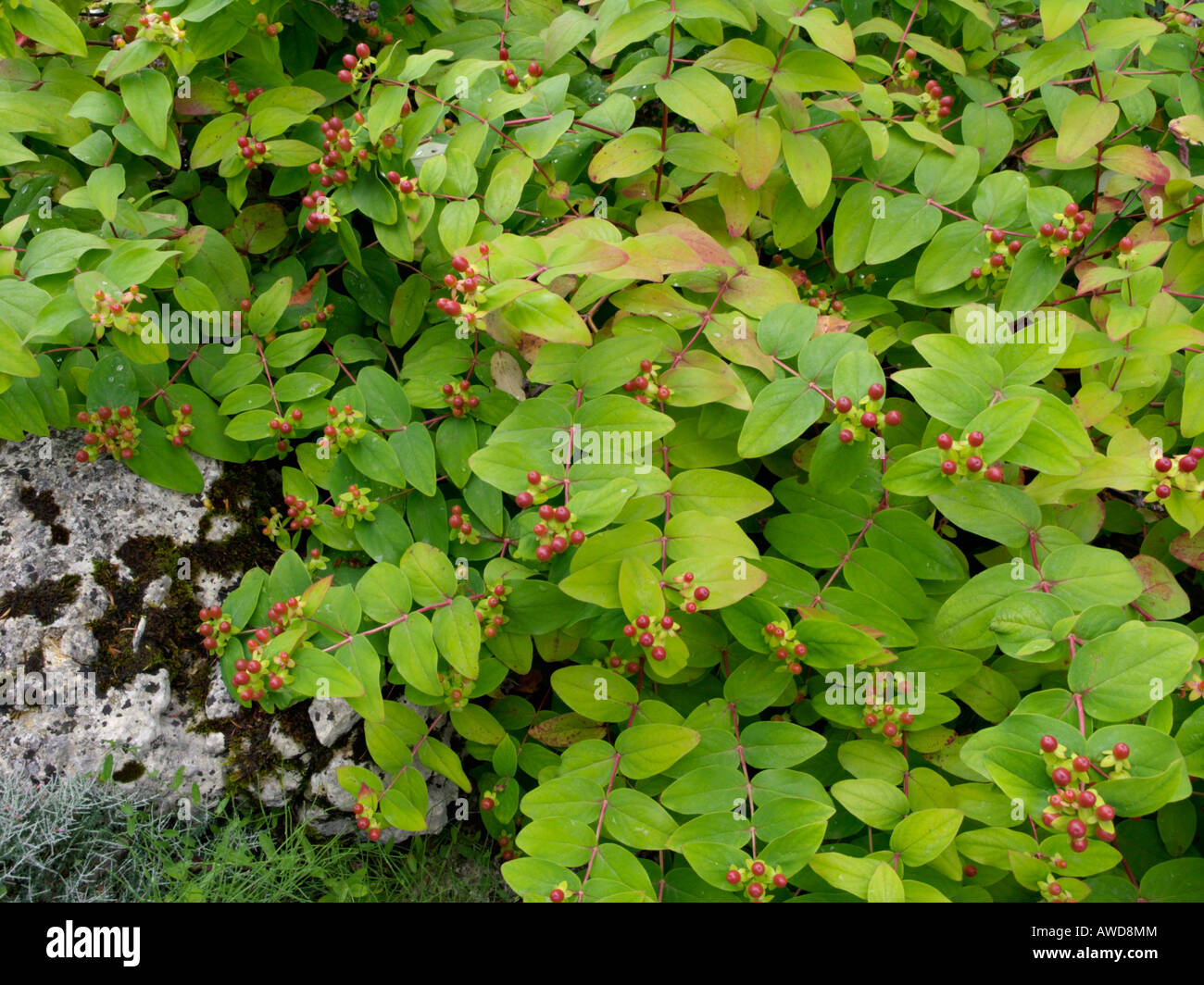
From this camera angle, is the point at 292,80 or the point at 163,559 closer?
the point at 163,559

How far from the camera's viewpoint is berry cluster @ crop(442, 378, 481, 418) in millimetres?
2789

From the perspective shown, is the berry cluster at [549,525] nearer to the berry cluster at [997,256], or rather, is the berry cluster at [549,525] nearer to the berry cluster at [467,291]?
the berry cluster at [467,291]

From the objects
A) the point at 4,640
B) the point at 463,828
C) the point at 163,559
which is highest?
the point at 163,559

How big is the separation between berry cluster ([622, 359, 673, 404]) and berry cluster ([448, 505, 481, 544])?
66cm

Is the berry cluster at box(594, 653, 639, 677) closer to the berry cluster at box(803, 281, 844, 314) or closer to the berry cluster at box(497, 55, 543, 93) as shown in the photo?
the berry cluster at box(803, 281, 844, 314)

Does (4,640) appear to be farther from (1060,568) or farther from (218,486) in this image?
(1060,568)

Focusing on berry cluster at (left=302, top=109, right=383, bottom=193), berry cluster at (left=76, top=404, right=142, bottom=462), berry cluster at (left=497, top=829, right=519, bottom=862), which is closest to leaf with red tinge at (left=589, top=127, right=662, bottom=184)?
berry cluster at (left=302, top=109, right=383, bottom=193)

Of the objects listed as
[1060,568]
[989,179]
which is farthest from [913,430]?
[989,179]

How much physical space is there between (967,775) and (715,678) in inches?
30.8

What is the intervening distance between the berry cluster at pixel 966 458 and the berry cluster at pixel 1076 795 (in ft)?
2.09

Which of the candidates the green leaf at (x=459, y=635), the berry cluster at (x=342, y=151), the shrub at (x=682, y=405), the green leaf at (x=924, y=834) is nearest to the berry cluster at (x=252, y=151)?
the shrub at (x=682, y=405)

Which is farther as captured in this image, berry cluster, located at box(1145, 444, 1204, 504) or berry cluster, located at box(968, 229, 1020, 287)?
berry cluster, located at box(968, 229, 1020, 287)

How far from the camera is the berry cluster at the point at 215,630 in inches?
99.2

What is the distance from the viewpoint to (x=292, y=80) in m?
3.12
